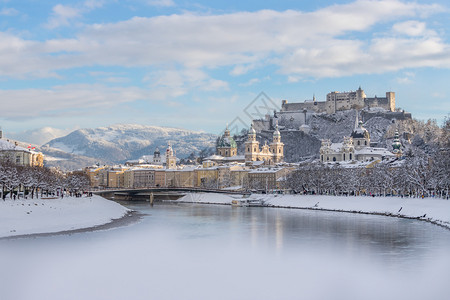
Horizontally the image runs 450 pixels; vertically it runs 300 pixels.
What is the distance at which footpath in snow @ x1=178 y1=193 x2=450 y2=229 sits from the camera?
58781 millimetres

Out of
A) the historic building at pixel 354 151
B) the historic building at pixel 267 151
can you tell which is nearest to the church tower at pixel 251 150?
the historic building at pixel 267 151

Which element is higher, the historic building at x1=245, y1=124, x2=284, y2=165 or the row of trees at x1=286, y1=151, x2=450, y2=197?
the historic building at x1=245, y1=124, x2=284, y2=165

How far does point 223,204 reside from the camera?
110m

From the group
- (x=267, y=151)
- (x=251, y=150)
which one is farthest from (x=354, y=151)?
(x=251, y=150)

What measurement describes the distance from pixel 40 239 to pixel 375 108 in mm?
153007

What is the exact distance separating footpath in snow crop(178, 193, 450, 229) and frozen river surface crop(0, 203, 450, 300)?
10926 millimetres

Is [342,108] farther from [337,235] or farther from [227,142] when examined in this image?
[337,235]

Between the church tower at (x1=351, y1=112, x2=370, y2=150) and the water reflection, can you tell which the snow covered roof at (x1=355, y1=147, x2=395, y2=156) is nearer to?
the church tower at (x1=351, y1=112, x2=370, y2=150)

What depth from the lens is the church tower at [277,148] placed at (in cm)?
18125

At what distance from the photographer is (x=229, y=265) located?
1252 inches

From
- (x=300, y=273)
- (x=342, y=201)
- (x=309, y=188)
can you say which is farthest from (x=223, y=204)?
(x=300, y=273)

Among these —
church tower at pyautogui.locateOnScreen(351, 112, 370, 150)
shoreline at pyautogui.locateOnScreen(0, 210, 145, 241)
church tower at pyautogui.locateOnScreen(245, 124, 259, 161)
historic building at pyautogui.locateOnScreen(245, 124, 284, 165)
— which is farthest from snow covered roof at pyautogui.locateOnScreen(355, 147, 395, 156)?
shoreline at pyautogui.locateOnScreen(0, 210, 145, 241)

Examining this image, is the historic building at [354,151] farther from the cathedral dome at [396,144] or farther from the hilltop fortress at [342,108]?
the hilltop fortress at [342,108]

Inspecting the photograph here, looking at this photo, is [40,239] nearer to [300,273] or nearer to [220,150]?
[300,273]
